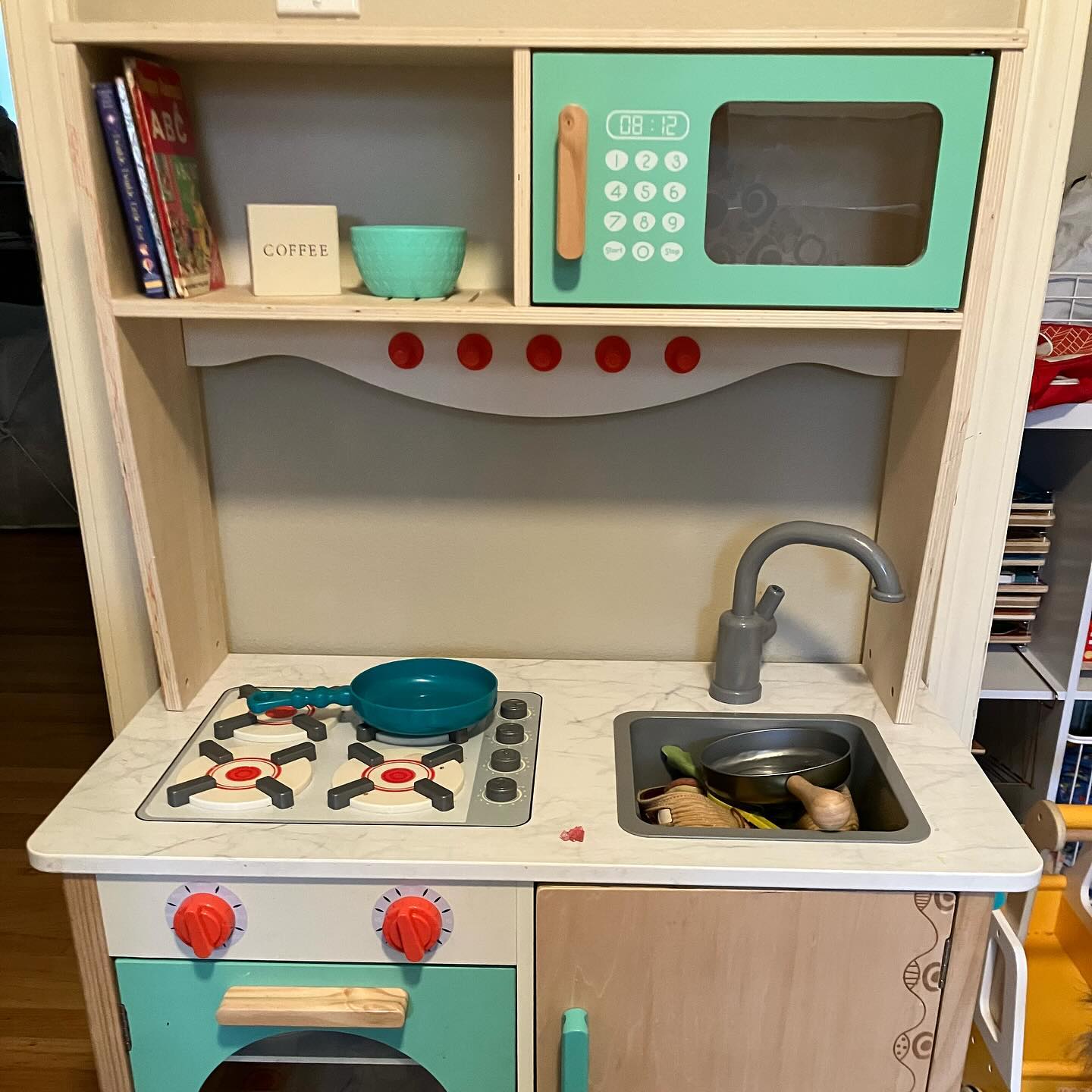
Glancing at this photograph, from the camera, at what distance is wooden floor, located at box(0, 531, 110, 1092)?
1773 millimetres

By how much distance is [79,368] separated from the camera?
1.34m

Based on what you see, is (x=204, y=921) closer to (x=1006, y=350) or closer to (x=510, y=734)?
(x=510, y=734)

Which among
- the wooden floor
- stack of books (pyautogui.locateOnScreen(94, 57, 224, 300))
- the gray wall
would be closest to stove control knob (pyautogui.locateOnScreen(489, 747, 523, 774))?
the gray wall

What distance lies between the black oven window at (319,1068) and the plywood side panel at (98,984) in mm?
100

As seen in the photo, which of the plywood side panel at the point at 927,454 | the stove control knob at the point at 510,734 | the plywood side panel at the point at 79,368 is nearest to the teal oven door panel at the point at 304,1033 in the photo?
the stove control knob at the point at 510,734

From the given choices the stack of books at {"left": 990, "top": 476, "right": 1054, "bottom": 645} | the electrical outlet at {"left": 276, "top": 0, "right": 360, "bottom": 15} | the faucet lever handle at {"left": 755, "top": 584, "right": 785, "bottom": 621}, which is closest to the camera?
the electrical outlet at {"left": 276, "top": 0, "right": 360, "bottom": 15}

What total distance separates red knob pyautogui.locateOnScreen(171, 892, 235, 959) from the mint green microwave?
717 mm

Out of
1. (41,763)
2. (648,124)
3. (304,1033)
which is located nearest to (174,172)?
(648,124)

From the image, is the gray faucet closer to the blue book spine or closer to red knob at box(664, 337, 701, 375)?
red knob at box(664, 337, 701, 375)

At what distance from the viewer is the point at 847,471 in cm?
139

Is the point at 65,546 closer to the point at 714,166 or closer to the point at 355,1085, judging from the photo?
the point at 355,1085

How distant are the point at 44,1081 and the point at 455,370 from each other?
1.38m

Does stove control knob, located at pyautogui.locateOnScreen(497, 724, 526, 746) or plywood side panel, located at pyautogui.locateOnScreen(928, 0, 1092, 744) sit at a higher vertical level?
plywood side panel, located at pyautogui.locateOnScreen(928, 0, 1092, 744)

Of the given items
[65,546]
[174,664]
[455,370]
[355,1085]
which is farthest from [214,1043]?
[65,546]
